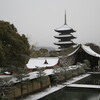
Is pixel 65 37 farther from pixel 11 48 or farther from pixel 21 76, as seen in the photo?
pixel 21 76

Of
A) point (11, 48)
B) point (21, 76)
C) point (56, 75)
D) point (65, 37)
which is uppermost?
point (65, 37)

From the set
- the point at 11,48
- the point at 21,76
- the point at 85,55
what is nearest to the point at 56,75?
the point at 11,48

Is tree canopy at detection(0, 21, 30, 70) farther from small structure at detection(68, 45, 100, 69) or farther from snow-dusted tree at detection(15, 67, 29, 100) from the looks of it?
small structure at detection(68, 45, 100, 69)

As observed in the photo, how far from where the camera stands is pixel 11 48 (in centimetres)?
2152

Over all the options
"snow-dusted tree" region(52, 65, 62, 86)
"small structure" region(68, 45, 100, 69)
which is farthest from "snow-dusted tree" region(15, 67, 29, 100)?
"small structure" region(68, 45, 100, 69)

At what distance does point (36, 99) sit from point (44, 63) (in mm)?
24300

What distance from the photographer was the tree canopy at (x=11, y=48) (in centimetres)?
2098

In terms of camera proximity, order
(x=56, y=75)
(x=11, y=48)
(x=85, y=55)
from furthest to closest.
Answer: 1. (x=85, y=55)
2. (x=56, y=75)
3. (x=11, y=48)

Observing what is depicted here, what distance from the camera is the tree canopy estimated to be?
68.8ft

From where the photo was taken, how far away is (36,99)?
20.1 metres

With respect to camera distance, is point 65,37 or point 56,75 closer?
point 56,75

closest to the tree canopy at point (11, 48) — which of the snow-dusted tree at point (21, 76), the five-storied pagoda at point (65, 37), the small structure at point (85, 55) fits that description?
the snow-dusted tree at point (21, 76)

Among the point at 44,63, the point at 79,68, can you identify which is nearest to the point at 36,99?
the point at 79,68

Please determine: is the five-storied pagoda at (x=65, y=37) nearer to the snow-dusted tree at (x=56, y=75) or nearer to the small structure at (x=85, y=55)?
the small structure at (x=85, y=55)
